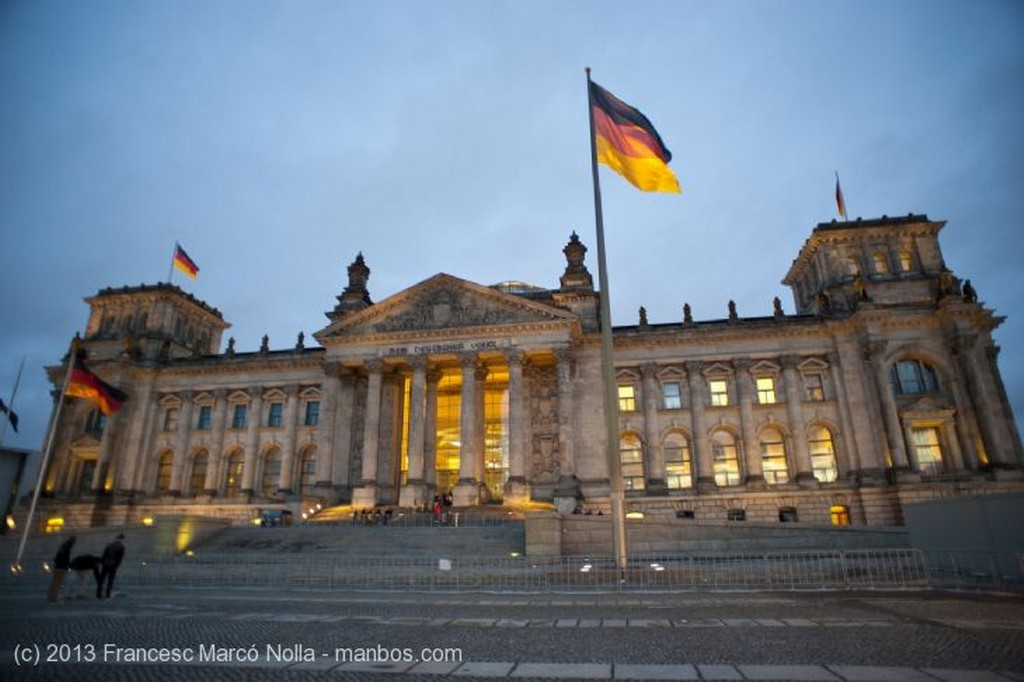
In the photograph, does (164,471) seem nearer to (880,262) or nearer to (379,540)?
(379,540)

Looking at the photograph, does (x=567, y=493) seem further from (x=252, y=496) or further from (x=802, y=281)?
(x=802, y=281)

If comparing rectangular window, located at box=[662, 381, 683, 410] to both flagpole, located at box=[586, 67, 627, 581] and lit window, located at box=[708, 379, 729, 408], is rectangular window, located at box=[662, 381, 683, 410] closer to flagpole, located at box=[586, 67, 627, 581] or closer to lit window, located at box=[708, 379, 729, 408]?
lit window, located at box=[708, 379, 729, 408]

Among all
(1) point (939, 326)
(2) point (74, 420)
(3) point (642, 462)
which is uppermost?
(1) point (939, 326)

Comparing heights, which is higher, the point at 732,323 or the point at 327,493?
the point at 732,323

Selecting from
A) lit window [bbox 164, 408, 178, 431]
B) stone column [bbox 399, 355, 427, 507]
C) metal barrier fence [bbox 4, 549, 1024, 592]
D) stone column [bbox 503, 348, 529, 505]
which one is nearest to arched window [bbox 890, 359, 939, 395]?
metal barrier fence [bbox 4, 549, 1024, 592]

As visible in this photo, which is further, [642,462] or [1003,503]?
[642,462]

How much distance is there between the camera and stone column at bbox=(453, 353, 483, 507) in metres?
38.4

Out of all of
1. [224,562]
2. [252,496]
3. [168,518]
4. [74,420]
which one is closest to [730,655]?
[224,562]

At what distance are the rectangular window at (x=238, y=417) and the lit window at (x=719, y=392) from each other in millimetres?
39431

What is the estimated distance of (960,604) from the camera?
12438mm

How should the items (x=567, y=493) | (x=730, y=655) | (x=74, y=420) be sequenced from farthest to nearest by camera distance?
(x=74, y=420), (x=567, y=493), (x=730, y=655)

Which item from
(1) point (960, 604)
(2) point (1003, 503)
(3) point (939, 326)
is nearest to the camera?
(1) point (960, 604)

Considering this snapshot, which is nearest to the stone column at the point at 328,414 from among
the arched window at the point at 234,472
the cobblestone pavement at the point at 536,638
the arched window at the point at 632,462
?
the arched window at the point at 234,472

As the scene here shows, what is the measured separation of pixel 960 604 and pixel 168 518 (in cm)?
3163
